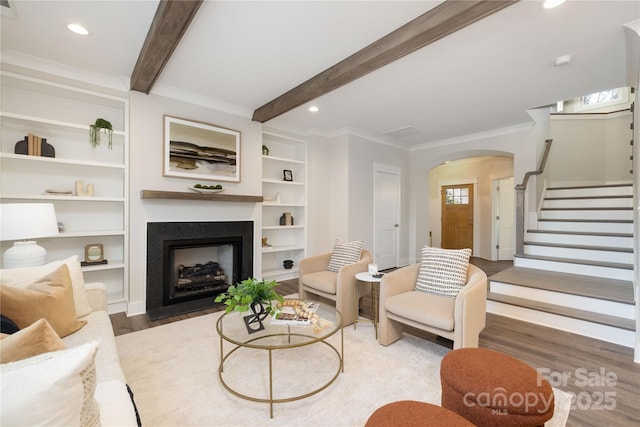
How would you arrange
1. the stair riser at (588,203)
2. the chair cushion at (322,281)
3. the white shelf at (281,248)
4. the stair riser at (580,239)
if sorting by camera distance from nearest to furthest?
the chair cushion at (322,281) < the stair riser at (580,239) < the stair riser at (588,203) < the white shelf at (281,248)

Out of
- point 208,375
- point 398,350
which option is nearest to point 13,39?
point 208,375

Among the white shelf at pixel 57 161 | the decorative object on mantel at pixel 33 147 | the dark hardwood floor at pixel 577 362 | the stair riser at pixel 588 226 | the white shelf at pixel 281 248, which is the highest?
the decorative object on mantel at pixel 33 147

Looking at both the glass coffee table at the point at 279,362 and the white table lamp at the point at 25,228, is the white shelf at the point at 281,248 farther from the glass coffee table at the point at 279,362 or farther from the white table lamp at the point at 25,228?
the white table lamp at the point at 25,228

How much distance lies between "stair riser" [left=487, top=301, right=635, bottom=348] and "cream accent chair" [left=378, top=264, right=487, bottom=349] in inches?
43.3

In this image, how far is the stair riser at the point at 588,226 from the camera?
379cm

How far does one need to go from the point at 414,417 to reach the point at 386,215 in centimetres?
472

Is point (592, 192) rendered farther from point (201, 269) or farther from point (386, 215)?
point (201, 269)

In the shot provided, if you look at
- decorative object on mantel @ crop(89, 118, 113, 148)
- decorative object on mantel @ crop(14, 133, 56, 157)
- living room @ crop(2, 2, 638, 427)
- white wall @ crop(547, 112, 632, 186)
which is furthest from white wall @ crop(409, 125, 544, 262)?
decorative object on mantel @ crop(14, 133, 56, 157)

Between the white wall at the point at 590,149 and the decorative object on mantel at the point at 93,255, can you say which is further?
the white wall at the point at 590,149

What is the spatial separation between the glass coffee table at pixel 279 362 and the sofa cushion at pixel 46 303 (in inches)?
34.2

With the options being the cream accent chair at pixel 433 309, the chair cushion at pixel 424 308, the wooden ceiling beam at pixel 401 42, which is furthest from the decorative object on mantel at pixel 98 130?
the chair cushion at pixel 424 308

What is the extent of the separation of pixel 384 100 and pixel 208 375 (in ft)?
11.6

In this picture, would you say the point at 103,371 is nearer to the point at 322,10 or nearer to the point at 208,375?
the point at 208,375

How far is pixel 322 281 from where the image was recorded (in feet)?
9.78
